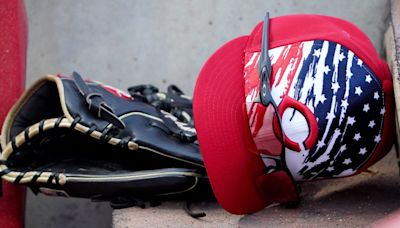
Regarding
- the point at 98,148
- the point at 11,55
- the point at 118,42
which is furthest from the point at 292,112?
the point at 118,42

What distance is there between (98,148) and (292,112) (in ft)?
1.42

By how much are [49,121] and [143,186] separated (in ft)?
0.64

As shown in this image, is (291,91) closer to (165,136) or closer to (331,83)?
(331,83)

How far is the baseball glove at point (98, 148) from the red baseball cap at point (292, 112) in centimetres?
13

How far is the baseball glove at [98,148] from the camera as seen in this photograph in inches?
50.9

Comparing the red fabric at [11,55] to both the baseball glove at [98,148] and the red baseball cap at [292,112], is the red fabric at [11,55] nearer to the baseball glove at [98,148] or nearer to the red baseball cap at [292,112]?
the baseball glove at [98,148]

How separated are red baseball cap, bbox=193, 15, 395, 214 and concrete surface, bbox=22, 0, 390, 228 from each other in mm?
511

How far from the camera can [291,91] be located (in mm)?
1109

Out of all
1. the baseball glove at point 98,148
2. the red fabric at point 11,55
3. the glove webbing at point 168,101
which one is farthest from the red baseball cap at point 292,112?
the red fabric at point 11,55

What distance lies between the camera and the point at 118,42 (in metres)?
1.78

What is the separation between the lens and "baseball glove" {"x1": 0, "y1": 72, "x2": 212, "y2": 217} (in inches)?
50.9

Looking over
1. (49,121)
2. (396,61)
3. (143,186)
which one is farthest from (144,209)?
(396,61)

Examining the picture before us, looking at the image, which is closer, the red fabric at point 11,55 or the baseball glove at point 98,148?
the baseball glove at point 98,148

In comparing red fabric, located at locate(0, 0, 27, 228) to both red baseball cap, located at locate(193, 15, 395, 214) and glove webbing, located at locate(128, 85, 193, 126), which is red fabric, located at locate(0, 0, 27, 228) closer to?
glove webbing, located at locate(128, 85, 193, 126)
